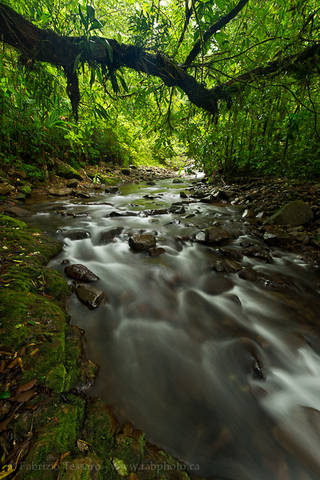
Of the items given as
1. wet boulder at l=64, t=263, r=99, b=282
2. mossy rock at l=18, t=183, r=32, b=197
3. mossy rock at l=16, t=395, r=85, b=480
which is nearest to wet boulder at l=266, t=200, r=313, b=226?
wet boulder at l=64, t=263, r=99, b=282

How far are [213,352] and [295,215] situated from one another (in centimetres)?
325

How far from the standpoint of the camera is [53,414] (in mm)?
926

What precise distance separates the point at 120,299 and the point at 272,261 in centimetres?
227

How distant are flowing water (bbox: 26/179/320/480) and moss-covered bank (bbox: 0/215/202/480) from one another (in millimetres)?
128

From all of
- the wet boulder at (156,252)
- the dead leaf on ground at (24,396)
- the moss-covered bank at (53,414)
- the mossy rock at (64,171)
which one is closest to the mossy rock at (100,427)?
the moss-covered bank at (53,414)

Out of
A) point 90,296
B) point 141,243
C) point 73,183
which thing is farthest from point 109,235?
point 73,183

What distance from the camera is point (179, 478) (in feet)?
3.12

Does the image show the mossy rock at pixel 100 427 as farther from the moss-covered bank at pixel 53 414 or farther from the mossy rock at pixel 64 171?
the mossy rock at pixel 64 171

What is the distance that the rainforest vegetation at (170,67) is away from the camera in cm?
280

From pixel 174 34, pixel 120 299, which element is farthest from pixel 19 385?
pixel 174 34

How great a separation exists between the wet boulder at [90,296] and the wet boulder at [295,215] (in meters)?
3.52

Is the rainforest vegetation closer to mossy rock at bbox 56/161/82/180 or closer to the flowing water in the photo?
mossy rock at bbox 56/161/82/180

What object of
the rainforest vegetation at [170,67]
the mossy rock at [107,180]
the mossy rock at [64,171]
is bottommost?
the mossy rock at [107,180]

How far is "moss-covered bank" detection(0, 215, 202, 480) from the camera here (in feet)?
2.56
